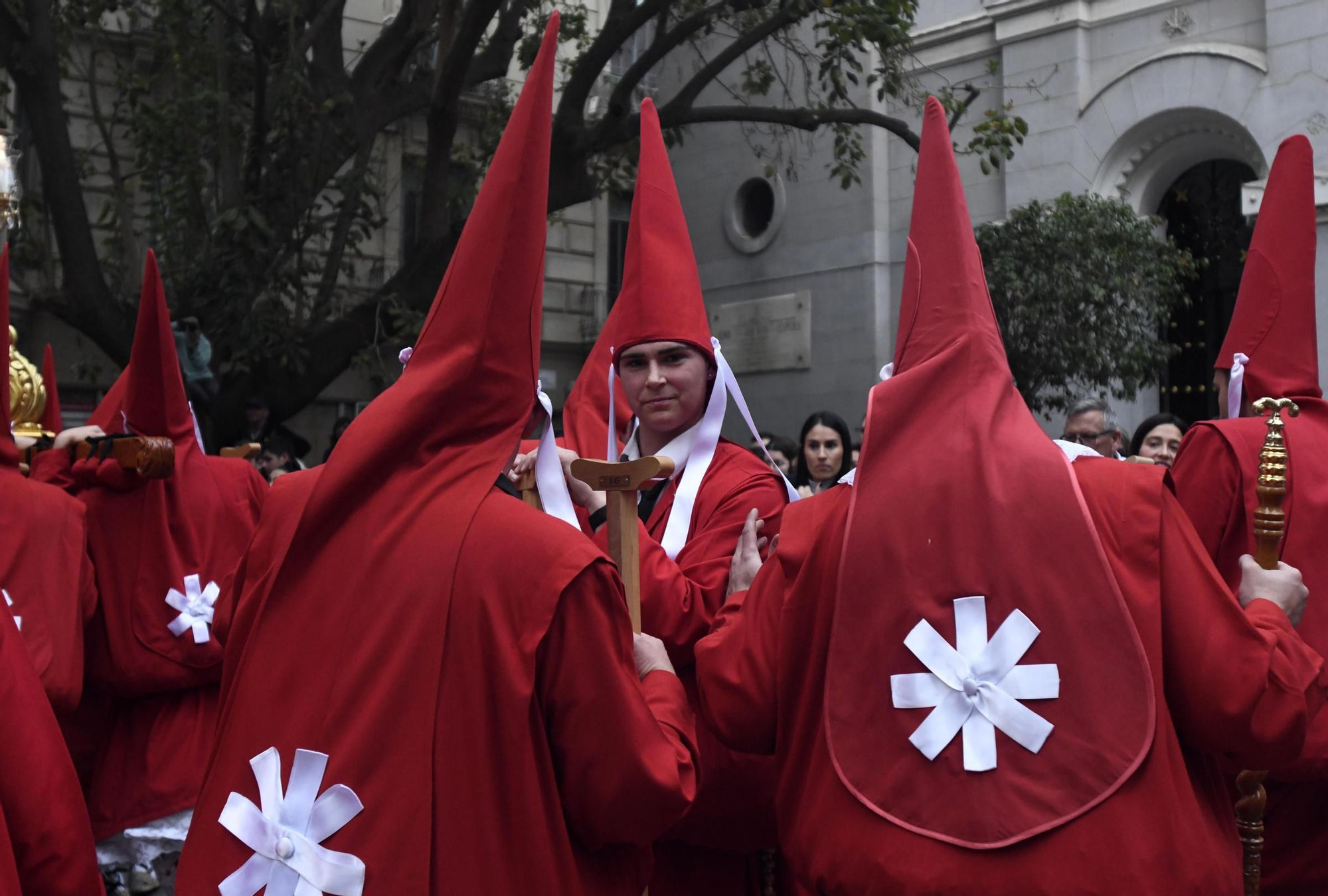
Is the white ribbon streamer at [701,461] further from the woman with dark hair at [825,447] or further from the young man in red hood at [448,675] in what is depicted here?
the woman with dark hair at [825,447]

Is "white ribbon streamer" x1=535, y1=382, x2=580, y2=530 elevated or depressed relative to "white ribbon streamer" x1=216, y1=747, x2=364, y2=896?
elevated

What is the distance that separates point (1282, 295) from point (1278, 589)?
1.70 meters

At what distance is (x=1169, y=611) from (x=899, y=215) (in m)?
16.4

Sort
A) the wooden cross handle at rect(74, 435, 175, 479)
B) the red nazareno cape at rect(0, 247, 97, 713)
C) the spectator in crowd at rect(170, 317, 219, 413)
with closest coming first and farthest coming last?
the red nazareno cape at rect(0, 247, 97, 713), the wooden cross handle at rect(74, 435, 175, 479), the spectator in crowd at rect(170, 317, 219, 413)

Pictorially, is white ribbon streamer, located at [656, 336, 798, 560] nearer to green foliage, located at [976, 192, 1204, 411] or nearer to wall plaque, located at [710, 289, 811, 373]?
green foliage, located at [976, 192, 1204, 411]

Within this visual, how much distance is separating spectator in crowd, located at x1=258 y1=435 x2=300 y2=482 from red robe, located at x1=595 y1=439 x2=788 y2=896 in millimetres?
6024

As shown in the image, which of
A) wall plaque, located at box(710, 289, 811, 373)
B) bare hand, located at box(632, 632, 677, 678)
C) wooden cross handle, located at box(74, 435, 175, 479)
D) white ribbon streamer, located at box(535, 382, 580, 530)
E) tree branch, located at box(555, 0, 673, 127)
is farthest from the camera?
wall plaque, located at box(710, 289, 811, 373)

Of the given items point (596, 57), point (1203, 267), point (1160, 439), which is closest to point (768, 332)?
point (1203, 267)

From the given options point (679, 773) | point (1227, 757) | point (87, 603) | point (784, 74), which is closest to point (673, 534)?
point (679, 773)

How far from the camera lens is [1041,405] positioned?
48.6 feet

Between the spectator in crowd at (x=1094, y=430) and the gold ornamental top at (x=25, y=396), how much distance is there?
4.88m

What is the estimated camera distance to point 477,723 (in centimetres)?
219

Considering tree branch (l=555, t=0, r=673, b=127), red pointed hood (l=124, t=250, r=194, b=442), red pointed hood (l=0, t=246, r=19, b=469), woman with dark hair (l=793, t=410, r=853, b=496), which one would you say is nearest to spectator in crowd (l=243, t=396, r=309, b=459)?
tree branch (l=555, t=0, r=673, b=127)

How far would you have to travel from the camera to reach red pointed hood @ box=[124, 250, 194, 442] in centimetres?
504
